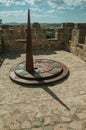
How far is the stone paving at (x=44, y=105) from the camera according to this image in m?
3.47

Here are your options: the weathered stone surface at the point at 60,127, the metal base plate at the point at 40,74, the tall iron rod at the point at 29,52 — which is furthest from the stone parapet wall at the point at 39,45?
the weathered stone surface at the point at 60,127

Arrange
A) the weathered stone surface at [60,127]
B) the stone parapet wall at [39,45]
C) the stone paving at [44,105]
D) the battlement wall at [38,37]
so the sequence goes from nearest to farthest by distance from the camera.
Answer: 1. the weathered stone surface at [60,127]
2. the stone paving at [44,105]
3. the battlement wall at [38,37]
4. the stone parapet wall at [39,45]

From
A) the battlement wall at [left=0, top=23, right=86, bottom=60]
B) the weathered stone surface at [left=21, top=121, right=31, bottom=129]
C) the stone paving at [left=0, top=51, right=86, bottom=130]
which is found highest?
the battlement wall at [left=0, top=23, right=86, bottom=60]

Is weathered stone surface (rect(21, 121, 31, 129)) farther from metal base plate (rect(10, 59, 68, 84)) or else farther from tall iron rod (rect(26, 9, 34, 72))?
tall iron rod (rect(26, 9, 34, 72))

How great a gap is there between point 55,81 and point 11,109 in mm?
1900

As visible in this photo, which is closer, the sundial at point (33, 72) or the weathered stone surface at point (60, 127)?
the weathered stone surface at point (60, 127)

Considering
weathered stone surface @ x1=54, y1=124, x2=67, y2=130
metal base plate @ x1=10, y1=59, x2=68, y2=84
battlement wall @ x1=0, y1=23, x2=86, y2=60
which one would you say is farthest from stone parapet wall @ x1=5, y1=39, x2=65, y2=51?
weathered stone surface @ x1=54, y1=124, x2=67, y2=130

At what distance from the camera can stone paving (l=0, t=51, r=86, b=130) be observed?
3.47 m

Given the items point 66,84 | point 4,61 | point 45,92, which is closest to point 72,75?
point 66,84

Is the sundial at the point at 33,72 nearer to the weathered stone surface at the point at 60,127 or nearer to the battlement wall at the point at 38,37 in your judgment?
the weathered stone surface at the point at 60,127

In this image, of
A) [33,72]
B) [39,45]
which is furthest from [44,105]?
[39,45]

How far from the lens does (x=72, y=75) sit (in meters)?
5.89

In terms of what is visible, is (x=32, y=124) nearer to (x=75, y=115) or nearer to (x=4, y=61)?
(x=75, y=115)

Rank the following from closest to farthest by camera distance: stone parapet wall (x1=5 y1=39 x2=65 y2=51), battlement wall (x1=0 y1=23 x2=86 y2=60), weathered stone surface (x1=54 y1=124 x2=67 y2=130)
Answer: weathered stone surface (x1=54 y1=124 x2=67 y2=130) < battlement wall (x1=0 y1=23 x2=86 y2=60) < stone parapet wall (x1=5 y1=39 x2=65 y2=51)
